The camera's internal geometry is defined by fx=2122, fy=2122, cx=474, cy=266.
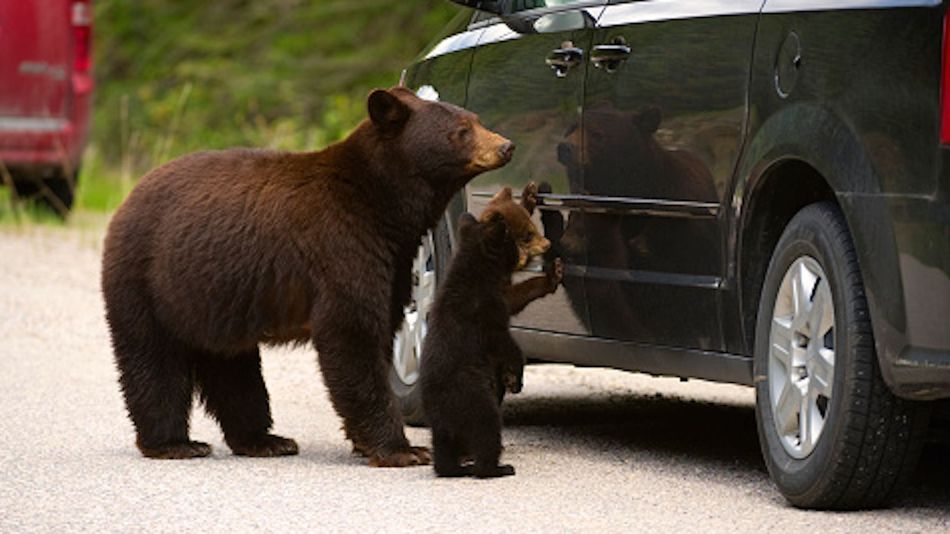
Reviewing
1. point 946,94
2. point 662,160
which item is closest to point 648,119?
point 662,160

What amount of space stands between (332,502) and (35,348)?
15.1ft

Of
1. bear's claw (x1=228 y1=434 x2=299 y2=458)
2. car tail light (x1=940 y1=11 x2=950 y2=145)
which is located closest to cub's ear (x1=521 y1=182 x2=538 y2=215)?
bear's claw (x1=228 y1=434 x2=299 y2=458)

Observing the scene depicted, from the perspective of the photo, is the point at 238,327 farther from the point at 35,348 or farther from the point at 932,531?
the point at 35,348

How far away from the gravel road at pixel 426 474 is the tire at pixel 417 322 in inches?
5.1

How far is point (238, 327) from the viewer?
7.03m

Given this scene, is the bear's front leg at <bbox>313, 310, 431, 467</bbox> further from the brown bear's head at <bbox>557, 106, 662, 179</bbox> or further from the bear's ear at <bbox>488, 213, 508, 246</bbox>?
the brown bear's head at <bbox>557, 106, 662, 179</bbox>

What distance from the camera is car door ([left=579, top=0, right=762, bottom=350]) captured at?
6254 millimetres

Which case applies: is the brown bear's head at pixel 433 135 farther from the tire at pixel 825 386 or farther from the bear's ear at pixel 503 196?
the tire at pixel 825 386

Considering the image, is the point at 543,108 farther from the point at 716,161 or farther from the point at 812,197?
the point at 812,197

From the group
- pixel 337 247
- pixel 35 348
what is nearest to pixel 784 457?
pixel 337 247

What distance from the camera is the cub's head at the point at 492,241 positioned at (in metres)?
6.88

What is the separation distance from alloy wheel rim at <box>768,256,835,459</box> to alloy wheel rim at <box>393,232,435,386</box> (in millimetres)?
2227

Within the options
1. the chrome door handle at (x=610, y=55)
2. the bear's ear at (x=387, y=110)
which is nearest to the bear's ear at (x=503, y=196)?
the bear's ear at (x=387, y=110)

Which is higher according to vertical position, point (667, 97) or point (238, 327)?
point (667, 97)
